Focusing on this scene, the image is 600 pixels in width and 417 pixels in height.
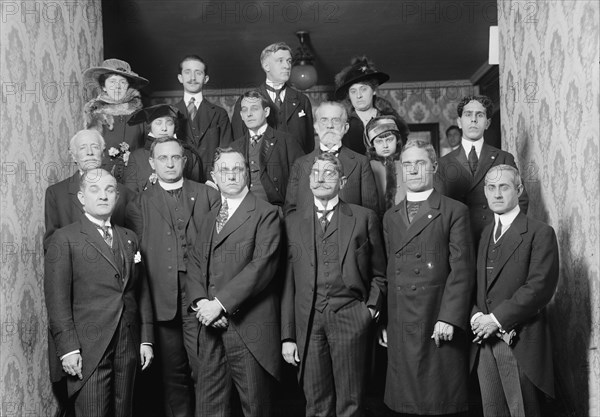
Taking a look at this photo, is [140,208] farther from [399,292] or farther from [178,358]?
[399,292]

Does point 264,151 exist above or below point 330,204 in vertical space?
above

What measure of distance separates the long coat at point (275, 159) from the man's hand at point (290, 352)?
1.08 m

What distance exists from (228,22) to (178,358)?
4.46 meters

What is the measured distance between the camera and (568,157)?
3988 mm

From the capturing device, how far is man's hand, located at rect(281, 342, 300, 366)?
3.72m

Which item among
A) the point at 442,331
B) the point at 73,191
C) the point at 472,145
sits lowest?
the point at 442,331

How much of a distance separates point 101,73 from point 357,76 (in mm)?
1682

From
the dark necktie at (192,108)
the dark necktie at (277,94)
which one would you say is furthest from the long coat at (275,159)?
the dark necktie at (192,108)

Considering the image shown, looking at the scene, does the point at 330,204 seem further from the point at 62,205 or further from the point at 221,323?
the point at 62,205

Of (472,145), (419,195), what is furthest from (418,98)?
(419,195)

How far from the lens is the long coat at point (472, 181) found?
4281 mm

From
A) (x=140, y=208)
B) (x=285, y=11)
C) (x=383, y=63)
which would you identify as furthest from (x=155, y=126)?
(x=383, y=63)

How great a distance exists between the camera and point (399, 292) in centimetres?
371

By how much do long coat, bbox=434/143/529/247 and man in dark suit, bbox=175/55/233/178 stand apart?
5.01ft
